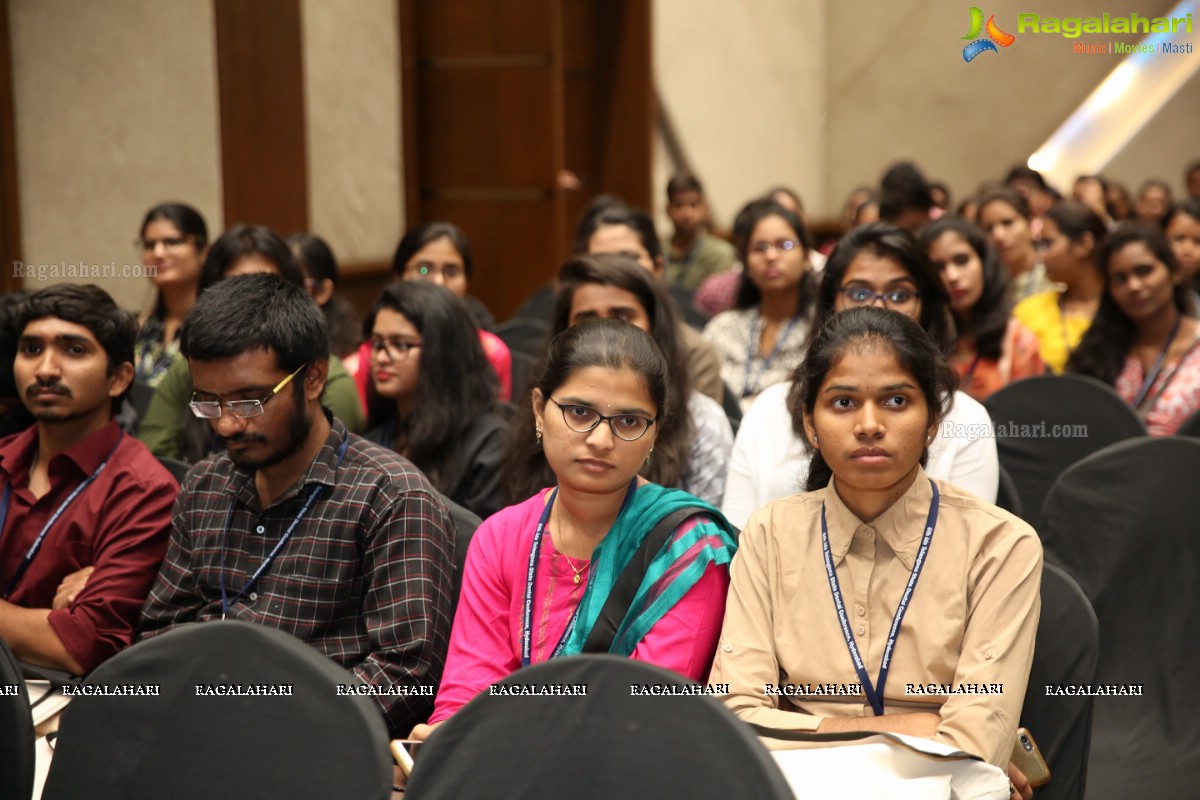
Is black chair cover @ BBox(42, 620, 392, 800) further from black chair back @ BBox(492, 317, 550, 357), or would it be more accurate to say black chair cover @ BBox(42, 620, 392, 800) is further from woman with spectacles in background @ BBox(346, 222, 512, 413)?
black chair back @ BBox(492, 317, 550, 357)

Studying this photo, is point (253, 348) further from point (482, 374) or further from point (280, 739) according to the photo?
point (482, 374)

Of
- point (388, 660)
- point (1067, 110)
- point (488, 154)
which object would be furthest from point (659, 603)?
point (1067, 110)

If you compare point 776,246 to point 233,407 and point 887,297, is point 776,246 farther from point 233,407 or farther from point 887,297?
point 233,407

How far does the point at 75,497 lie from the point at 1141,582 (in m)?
2.12

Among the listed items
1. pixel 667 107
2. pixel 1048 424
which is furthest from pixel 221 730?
pixel 667 107

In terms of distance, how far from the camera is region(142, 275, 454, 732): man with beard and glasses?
6.69 feet

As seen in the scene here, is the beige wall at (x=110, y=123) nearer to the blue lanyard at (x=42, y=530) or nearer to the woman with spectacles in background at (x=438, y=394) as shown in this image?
the woman with spectacles in background at (x=438, y=394)

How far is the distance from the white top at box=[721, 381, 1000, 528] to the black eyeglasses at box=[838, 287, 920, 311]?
27 cm

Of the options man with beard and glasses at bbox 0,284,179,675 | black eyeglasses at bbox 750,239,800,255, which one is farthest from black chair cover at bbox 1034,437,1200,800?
black eyeglasses at bbox 750,239,800,255

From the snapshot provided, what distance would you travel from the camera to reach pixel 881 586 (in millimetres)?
1826

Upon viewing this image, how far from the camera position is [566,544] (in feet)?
6.47

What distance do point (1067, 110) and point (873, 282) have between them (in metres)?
8.95

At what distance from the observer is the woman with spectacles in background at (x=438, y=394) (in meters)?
2.96

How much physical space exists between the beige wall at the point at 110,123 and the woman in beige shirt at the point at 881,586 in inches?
154
